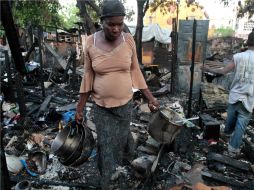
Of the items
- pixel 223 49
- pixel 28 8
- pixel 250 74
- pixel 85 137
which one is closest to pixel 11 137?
pixel 85 137

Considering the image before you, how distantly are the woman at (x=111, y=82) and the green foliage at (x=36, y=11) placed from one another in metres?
18.2

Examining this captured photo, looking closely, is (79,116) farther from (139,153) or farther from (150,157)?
(139,153)

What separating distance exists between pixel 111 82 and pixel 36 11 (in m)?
20.7

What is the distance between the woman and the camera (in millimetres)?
2590

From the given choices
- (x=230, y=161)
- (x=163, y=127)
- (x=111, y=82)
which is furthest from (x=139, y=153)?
(x=111, y=82)

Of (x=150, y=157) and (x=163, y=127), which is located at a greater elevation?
(x=163, y=127)

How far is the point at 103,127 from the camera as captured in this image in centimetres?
298

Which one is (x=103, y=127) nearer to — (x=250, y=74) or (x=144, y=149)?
(x=144, y=149)

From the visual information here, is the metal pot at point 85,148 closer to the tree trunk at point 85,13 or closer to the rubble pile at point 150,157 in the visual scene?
the rubble pile at point 150,157

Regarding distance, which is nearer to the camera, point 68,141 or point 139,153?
point 68,141

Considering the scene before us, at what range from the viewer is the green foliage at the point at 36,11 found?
1919 centimetres

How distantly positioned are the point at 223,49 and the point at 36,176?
65.4ft

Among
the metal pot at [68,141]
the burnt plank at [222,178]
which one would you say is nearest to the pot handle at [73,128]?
the metal pot at [68,141]

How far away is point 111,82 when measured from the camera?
275 cm
